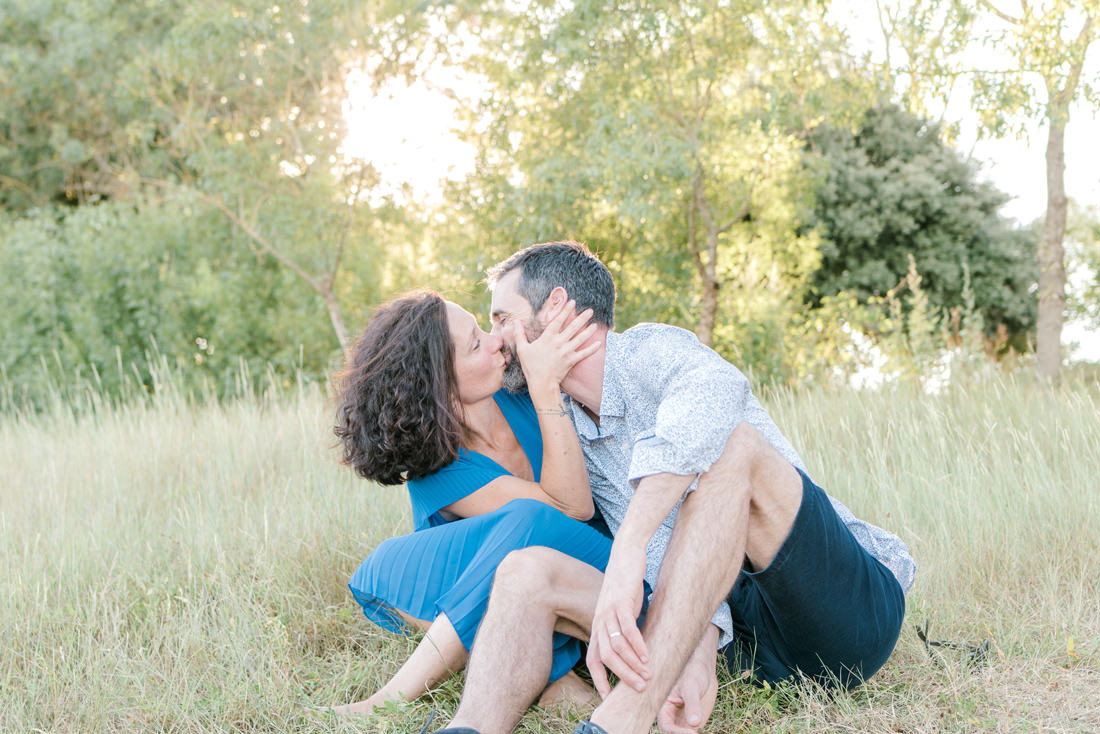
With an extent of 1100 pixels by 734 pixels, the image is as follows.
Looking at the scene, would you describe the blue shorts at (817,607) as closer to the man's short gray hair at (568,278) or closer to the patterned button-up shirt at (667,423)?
the patterned button-up shirt at (667,423)

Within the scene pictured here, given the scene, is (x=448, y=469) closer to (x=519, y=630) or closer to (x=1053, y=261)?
(x=519, y=630)

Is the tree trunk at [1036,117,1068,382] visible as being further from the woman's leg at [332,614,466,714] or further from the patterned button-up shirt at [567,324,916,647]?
the woman's leg at [332,614,466,714]

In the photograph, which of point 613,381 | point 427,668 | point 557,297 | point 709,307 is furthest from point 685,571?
point 709,307

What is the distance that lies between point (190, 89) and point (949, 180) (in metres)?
11.1

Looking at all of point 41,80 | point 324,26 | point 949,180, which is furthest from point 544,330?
point 41,80

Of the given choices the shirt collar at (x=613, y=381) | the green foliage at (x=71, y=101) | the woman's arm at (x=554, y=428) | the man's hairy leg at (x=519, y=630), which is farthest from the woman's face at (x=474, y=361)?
the green foliage at (x=71, y=101)

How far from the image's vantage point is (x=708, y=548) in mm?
A: 2279

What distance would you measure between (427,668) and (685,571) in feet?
3.32

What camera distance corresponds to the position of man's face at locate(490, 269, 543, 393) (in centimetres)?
312

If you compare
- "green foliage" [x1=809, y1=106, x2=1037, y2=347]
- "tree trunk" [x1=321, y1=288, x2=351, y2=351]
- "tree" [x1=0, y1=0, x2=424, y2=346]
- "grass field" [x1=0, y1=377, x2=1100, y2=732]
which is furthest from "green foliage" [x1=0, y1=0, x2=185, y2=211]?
"grass field" [x1=0, y1=377, x2=1100, y2=732]

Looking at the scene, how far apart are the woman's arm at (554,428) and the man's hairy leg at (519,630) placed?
0.37m

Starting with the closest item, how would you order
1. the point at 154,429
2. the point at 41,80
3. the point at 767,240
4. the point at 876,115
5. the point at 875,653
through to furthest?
the point at 875,653 → the point at 154,429 → the point at 767,240 → the point at 876,115 → the point at 41,80

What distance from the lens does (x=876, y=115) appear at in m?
14.3

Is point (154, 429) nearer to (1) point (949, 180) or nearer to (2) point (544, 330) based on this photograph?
(2) point (544, 330)
